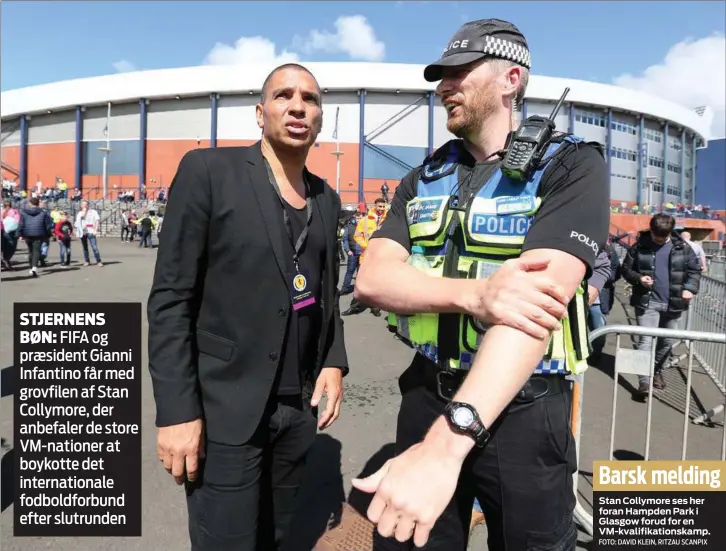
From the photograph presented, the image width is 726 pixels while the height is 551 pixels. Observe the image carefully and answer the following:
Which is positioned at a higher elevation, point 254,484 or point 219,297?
point 219,297

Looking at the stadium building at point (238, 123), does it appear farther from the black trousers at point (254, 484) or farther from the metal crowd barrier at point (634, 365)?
the black trousers at point (254, 484)

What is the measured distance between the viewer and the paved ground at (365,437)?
9.61 ft

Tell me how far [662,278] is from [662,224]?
2.21ft

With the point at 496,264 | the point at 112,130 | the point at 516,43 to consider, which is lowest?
the point at 496,264

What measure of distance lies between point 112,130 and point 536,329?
44.4 m

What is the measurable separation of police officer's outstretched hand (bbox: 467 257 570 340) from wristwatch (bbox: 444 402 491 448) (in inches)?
9.0

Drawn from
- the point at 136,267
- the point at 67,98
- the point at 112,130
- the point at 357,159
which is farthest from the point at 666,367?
the point at 67,98

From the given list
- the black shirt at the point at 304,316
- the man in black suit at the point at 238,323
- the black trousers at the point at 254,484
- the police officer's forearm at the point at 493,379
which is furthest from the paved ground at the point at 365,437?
the police officer's forearm at the point at 493,379

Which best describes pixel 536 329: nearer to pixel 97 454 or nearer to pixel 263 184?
pixel 263 184

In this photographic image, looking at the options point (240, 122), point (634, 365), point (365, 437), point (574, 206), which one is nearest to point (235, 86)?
point (240, 122)

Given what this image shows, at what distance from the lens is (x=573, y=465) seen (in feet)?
5.16

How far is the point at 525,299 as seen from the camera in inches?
45.7

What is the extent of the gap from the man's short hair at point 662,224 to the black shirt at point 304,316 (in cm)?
521

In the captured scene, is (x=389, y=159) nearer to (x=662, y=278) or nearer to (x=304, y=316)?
(x=662, y=278)
